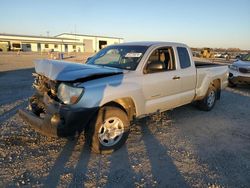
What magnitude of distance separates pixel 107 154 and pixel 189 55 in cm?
333

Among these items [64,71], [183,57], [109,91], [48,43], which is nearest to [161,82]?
[183,57]

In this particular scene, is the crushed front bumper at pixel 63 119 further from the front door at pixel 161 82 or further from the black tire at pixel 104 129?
the front door at pixel 161 82

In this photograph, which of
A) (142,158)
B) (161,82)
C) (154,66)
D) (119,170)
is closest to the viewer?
(119,170)

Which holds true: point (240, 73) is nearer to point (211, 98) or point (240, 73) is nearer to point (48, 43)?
point (211, 98)

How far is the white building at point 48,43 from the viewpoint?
65.8 meters

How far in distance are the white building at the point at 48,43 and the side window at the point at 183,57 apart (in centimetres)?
6412

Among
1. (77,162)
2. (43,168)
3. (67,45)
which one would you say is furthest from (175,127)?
(67,45)

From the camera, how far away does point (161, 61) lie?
4891mm

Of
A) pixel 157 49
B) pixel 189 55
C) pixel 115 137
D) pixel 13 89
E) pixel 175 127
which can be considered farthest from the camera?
pixel 13 89

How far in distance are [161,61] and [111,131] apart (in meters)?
1.86

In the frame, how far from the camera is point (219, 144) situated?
15.0 feet

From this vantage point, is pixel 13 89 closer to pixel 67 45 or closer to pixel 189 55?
pixel 189 55

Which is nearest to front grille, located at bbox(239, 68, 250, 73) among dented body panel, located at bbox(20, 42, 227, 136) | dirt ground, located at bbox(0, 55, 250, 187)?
dirt ground, located at bbox(0, 55, 250, 187)

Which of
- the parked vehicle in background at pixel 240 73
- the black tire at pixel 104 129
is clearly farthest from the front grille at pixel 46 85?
the parked vehicle in background at pixel 240 73
